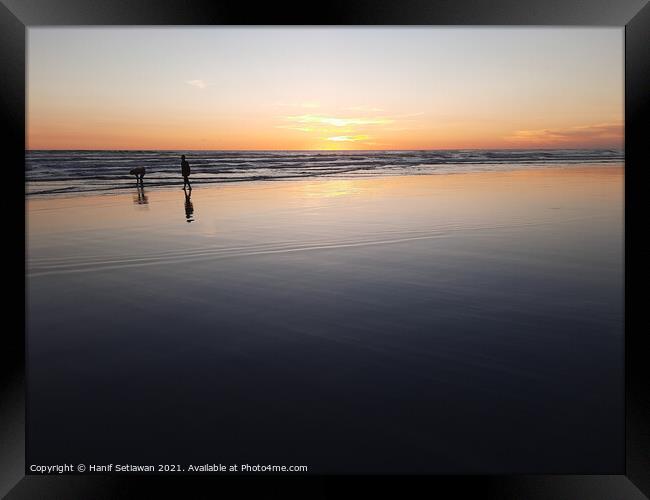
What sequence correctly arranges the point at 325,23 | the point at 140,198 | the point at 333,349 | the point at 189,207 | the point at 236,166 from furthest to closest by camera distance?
1. the point at 236,166
2. the point at 140,198
3. the point at 189,207
4. the point at 333,349
5. the point at 325,23

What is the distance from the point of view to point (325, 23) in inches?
97.4

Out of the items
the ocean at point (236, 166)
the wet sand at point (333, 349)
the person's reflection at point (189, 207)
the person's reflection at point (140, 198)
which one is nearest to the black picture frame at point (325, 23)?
the wet sand at point (333, 349)

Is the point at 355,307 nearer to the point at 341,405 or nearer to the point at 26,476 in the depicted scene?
the point at 341,405

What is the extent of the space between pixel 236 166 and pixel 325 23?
19209 mm

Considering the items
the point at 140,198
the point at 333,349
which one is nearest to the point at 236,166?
the point at 140,198

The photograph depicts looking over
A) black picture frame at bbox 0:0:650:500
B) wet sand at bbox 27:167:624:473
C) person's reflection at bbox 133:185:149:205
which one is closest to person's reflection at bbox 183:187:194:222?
person's reflection at bbox 133:185:149:205

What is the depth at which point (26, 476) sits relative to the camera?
2311mm

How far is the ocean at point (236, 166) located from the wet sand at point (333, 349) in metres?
8.33

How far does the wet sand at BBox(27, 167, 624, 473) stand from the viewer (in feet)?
7.93

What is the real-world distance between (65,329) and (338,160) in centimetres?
2133

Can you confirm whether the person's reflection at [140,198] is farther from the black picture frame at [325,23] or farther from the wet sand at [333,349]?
the black picture frame at [325,23]

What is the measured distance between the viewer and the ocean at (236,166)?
15141mm

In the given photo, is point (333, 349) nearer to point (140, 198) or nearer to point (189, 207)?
point (189, 207)

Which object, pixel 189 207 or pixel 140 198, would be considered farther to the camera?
pixel 140 198
